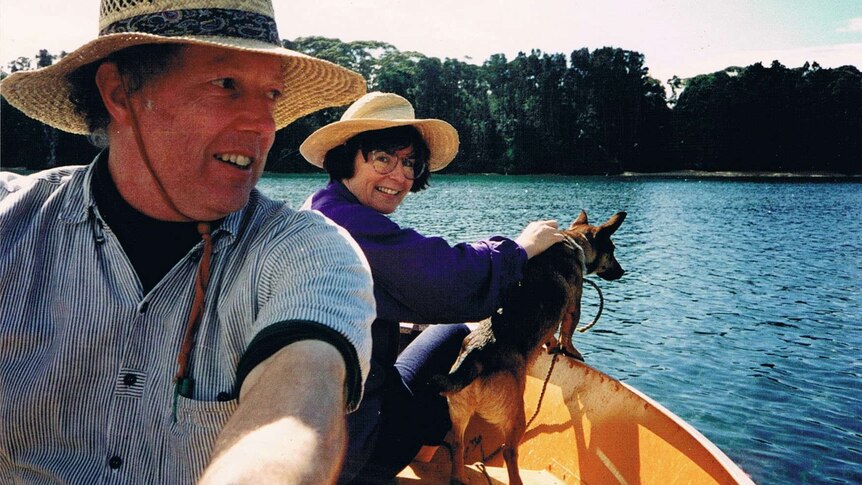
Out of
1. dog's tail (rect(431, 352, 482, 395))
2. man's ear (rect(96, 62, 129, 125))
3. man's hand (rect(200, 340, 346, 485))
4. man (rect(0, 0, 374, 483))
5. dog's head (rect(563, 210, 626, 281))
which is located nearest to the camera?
man's hand (rect(200, 340, 346, 485))

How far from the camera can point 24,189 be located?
1818 mm

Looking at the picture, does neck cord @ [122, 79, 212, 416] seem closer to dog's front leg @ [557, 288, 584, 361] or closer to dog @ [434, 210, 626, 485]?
dog @ [434, 210, 626, 485]

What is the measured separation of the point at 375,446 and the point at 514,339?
1089mm

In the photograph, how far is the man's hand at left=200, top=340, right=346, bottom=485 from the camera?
93 cm

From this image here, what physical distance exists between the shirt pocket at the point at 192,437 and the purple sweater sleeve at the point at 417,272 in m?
1.76

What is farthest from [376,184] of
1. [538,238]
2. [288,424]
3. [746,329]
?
[746,329]

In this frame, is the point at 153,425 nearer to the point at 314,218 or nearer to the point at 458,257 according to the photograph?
the point at 314,218

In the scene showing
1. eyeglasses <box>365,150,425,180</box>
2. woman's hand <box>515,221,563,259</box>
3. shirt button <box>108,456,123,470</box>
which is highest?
eyeglasses <box>365,150,425,180</box>

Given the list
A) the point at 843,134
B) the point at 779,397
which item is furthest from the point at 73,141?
the point at 843,134

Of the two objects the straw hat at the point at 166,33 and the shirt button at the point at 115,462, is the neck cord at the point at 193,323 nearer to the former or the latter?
the shirt button at the point at 115,462

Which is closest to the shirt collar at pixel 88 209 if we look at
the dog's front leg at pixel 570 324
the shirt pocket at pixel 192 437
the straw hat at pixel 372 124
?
the shirt pocket at pixel 192 437

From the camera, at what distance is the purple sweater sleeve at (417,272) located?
3.28 meters

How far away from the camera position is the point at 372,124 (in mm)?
3727

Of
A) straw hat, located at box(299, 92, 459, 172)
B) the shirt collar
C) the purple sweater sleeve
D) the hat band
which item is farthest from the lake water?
the hat band
